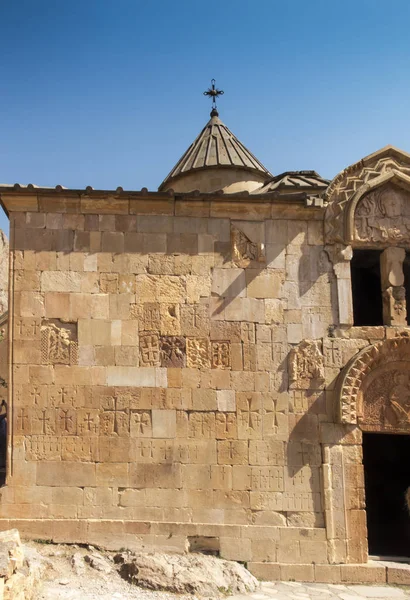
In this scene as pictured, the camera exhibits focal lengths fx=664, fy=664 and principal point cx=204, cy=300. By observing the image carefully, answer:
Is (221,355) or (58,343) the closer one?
(58,343)

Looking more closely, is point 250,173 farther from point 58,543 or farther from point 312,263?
point 58,543

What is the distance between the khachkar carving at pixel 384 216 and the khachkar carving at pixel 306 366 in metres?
1.85

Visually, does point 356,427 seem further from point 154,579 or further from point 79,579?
point 79,579

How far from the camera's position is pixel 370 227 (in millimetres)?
10180

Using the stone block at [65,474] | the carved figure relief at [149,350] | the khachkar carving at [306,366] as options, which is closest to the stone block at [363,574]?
the khachkar carving at [306,366]

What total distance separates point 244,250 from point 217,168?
4.47 m

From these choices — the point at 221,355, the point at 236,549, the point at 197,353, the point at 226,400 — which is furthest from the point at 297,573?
the point at 197,353

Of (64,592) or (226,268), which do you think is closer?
(64,592)

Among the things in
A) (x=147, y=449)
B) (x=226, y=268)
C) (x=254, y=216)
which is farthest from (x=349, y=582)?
(x=254, y=216)

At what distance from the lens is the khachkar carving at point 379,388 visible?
945 cm

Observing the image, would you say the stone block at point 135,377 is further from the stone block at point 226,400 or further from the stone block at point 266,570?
the stone block at point 266,570

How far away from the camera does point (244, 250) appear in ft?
32.8

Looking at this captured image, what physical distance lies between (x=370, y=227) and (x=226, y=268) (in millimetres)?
2326

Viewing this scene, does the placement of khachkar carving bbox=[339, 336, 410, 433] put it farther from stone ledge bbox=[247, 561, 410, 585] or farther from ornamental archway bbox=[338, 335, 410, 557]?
stone ledge bbox=[247, 561, 410, 585]
